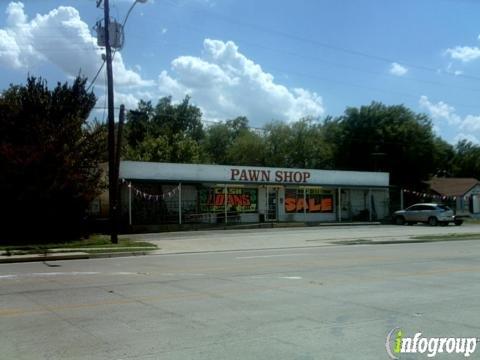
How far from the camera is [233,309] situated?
350 inches

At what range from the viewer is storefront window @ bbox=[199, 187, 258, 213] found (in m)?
36.9

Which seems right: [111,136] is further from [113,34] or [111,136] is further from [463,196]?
[463,196]

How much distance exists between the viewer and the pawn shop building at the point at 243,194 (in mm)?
34188

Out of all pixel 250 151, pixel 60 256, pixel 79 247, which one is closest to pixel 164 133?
pixel 250 151

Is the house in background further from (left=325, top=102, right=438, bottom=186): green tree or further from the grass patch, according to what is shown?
the grass patch

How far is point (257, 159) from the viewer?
70.8m

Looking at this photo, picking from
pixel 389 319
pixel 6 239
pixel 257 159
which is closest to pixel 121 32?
pixel 6 239

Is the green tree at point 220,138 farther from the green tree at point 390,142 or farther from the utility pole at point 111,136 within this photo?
the utility pole at point 111,136

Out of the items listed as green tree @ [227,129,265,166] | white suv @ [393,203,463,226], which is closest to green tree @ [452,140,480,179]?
green tree @ [227,129,265,166]

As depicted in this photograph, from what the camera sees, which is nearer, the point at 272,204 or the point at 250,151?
the point at 272,204

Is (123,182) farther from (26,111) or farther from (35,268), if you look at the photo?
(35,268)

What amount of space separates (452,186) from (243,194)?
3000cm

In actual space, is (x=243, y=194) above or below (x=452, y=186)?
below

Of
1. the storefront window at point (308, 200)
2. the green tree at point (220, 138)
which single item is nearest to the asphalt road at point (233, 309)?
the storefront window at point (308, 200)
